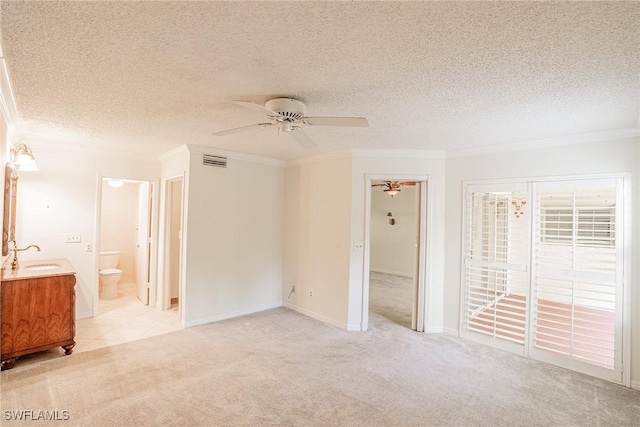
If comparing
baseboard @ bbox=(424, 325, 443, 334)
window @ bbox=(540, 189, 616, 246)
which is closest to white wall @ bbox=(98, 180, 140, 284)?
baseboard @ bbox=(424, 325, 443, 334)

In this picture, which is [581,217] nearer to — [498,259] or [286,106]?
[498,259]

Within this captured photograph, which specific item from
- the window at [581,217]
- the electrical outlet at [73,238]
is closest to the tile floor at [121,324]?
the electrical outlet at [73,238]

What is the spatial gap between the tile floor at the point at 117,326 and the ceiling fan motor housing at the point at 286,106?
10.5 ft

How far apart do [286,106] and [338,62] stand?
0.60 m

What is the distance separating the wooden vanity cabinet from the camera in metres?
2.94

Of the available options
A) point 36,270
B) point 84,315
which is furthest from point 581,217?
point 84,315

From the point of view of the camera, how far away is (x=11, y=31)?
159 centimetres

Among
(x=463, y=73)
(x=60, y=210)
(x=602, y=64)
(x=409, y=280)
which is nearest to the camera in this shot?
A: (x=602, y=64)

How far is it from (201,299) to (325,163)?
2.54 m

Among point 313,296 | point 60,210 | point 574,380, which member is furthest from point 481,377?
point 60,210

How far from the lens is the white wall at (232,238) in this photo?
4.30 m

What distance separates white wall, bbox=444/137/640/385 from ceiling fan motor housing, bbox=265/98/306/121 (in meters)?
2.55

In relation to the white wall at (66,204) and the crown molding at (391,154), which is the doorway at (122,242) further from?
the crown molding at (391,154)

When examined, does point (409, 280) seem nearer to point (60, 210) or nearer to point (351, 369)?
point (351, 369)
